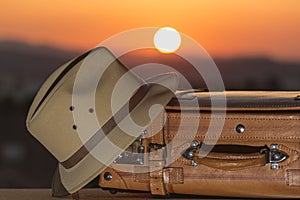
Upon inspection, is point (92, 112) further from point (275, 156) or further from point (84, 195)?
point (275, 156)

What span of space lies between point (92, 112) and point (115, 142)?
0.07m

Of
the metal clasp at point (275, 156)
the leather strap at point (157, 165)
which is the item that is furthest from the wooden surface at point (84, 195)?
the metal clasp at point (275, 156)

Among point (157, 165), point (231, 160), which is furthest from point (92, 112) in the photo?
point (231, 160)

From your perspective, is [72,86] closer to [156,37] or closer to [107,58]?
[107,58]

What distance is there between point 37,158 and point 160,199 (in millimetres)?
1187

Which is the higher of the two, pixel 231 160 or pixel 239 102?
pixel 239 102

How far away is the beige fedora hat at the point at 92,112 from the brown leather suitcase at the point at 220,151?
45 millimetres

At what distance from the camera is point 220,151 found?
155 centimetres

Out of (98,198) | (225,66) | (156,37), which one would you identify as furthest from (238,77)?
(98,198)

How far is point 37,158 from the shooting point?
8.95 feet

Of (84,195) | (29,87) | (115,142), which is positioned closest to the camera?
(115,142)

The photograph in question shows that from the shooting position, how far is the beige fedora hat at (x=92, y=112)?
1527 millimetres

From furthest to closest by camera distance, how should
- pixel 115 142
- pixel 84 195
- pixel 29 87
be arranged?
pixel 29 87 → pixel 84 195 → pixel 115 142

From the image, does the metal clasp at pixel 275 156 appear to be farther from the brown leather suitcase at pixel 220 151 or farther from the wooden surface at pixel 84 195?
the wooden surface at pixel 84 195
